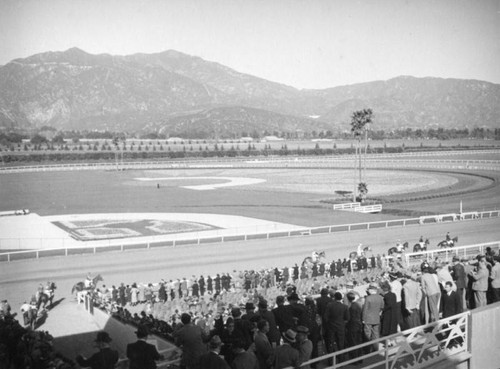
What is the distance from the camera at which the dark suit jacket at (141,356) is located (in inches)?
279

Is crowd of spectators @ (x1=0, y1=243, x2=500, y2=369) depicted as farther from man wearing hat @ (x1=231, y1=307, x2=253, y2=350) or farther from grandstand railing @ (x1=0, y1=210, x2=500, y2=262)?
grandstand railing @ (x1=0, y1=210, x2=500, y2=262)

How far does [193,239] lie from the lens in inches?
1201

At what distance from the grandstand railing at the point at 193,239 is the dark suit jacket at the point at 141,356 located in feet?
72.4

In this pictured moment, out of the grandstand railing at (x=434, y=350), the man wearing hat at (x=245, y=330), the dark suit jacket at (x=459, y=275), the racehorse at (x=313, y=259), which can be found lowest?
the racehorse at (x=313, y=259)

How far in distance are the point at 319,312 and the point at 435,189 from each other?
49.5m

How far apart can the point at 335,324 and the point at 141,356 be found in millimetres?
3438

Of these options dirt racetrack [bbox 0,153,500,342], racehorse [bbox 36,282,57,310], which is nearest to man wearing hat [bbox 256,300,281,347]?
racehorse [bbox 36,282,57,310]

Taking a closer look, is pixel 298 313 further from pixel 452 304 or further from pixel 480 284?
pixel 480 284

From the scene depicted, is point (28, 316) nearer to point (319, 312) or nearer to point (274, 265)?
point (319, 312)

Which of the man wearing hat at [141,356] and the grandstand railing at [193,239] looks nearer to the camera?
the man wearing hat at [141,356]

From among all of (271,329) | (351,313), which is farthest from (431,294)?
(271,329)

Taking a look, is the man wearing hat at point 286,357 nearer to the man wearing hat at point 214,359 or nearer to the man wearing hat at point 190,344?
the man wearing hat at point 214,359

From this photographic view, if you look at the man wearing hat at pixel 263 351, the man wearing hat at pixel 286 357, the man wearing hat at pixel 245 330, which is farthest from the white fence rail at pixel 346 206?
the man wearing hat at pixel 286 357

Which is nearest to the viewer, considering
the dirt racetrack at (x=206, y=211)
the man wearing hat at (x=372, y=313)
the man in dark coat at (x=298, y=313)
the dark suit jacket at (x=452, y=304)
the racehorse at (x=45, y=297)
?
the man in dark coat at (x=298, y=313)
